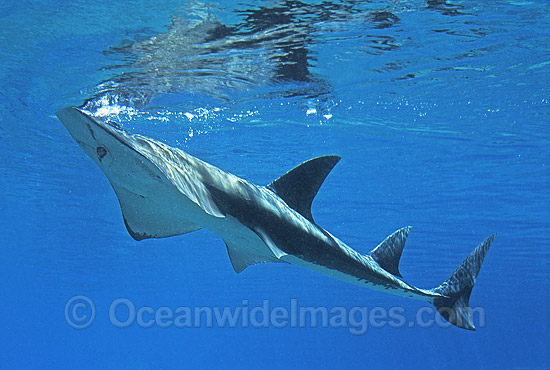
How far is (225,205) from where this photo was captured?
4.61 meters

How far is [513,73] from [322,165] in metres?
9.73

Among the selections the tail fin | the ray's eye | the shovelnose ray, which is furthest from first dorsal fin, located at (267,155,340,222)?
the tail fin

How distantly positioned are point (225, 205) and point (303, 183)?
1.53 metres

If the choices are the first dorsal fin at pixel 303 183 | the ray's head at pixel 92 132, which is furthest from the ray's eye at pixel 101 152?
the first dorsal fin at pixel 303 183

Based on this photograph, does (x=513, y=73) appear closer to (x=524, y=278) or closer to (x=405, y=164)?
(x=405, y=164)

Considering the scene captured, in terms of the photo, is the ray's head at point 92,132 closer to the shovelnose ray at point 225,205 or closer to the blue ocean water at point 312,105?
the shovelnose ray at point 225,205

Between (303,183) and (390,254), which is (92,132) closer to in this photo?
(303,183)

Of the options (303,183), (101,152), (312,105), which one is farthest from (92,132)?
(312,105)

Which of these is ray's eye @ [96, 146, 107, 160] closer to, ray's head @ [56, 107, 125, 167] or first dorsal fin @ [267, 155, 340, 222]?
ray's head @ [56, 107, 125, 167]

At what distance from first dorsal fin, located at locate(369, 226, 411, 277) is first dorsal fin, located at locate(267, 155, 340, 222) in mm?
1426

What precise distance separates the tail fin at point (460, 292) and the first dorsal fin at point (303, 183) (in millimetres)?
3319

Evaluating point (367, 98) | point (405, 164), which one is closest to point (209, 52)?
point (367, 98)

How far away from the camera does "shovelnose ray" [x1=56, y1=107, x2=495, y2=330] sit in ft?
11.8

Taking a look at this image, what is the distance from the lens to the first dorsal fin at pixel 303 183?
5.70 meters
